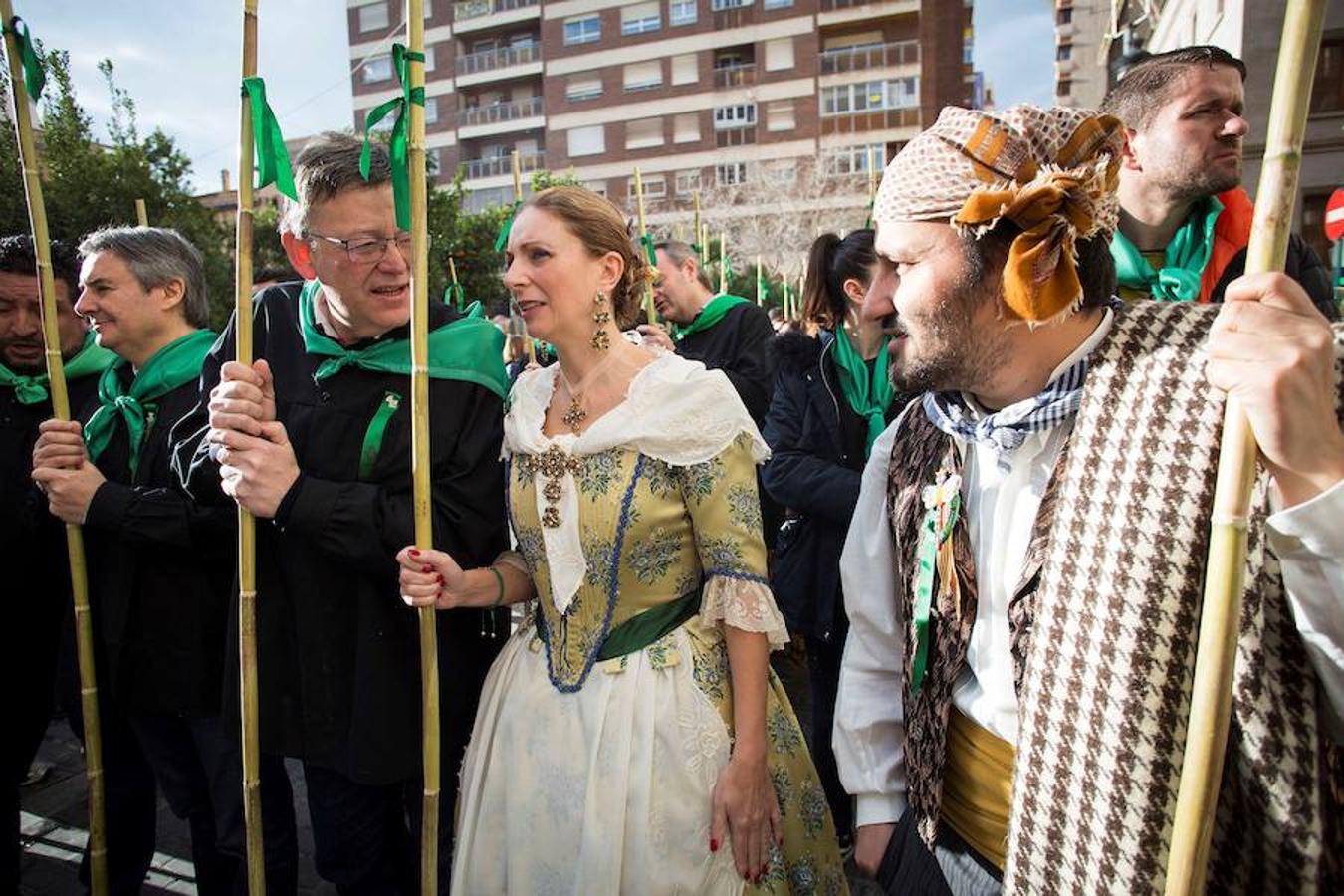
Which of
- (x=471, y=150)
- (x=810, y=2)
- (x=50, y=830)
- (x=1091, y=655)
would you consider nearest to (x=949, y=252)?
(x=1091, y=655)

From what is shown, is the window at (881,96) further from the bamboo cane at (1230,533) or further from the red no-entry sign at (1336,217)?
the bamboo cane at (1230,533)

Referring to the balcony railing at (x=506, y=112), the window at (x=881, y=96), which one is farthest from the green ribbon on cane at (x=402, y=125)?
the balcony railing at (x=506, y=112)

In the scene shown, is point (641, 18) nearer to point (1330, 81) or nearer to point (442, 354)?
point (1330, 81)

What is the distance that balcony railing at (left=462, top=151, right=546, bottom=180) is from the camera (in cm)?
4025

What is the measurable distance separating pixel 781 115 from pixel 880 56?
4.55 m

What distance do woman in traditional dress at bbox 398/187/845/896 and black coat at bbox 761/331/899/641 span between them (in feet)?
2.87

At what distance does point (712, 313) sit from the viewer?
457cm

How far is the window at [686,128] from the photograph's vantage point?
35.8m

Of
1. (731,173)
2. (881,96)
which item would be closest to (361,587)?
(731,173)

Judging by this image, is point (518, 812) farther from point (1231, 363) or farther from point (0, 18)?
point (0, 18)

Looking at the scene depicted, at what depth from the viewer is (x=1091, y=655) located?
114 cm

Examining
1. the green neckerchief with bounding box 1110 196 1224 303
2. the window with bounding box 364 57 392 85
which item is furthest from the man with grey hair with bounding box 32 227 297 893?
the window with bounding box 364 57 392 85

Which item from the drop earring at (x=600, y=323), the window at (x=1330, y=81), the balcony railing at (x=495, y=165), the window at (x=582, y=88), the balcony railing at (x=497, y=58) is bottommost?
the drop earring at (x=600, y=323)

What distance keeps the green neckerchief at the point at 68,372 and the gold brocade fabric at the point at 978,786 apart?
9.56 feet
